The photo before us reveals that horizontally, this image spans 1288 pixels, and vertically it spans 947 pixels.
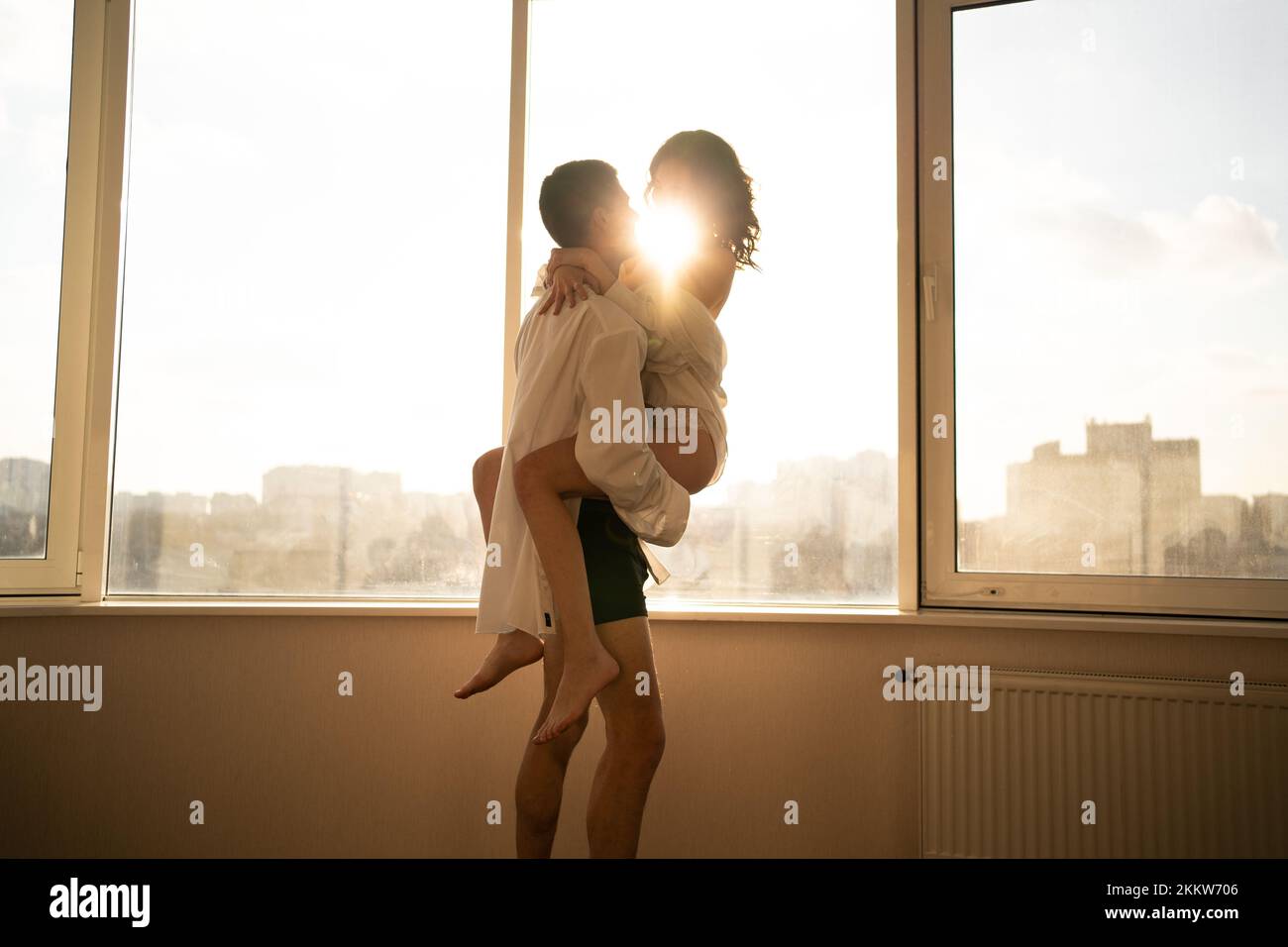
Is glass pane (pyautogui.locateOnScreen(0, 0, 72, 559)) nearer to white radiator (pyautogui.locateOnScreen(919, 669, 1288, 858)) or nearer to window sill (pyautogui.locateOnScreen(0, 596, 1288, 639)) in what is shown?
window sill (pyautogui.locateOnScreen(0, 596, 1288, 639))

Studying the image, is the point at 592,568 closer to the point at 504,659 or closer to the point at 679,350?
the point at 504,659

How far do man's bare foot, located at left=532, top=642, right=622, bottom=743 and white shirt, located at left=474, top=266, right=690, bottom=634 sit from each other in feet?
0.44

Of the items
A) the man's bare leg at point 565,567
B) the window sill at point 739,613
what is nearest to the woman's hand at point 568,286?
the man's bare leg at point 565,567

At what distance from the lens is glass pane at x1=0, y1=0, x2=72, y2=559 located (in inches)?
85.3

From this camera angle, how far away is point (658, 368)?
5.09 ft

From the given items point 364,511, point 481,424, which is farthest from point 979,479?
point 364,511

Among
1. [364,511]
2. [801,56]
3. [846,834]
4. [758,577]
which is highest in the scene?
[801,56]

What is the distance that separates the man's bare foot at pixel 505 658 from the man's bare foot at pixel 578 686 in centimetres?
12

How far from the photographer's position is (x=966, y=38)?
219 centimetres

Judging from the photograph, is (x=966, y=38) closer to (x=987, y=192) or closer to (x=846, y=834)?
(x=987, y=192)

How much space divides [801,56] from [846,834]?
191 centimetres

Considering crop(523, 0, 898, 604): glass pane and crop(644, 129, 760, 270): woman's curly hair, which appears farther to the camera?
crop(523, 0, 898, 604): glass pane
